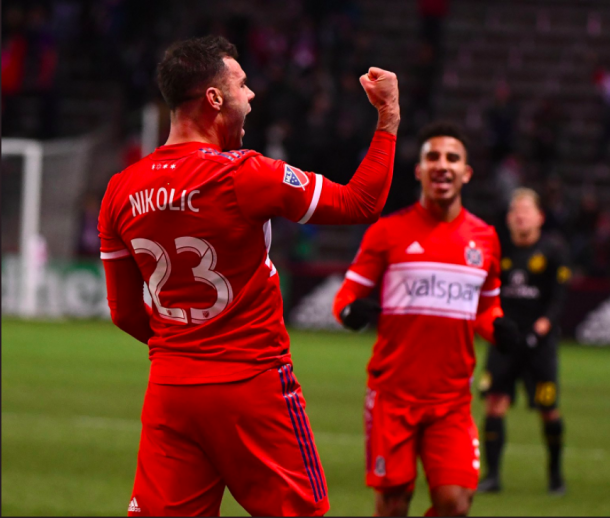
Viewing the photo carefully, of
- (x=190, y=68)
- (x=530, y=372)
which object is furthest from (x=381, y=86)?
(x=530, y=372)

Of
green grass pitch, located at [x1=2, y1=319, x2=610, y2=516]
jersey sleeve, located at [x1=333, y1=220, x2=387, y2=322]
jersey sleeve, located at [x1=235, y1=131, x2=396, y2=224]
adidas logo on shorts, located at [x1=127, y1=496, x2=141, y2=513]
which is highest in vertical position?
jersey sleeve, located at [x1=235, y1=131, x2=396, y2=224]

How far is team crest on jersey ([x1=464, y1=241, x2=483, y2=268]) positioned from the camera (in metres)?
5.61

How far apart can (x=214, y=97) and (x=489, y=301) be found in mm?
2622

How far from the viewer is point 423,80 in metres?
23.4

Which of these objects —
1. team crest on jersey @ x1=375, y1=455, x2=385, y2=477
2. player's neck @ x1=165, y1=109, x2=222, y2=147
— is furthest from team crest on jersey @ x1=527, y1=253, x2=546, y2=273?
player's neck @ x1=165, y1=109, x2=222, y2=147

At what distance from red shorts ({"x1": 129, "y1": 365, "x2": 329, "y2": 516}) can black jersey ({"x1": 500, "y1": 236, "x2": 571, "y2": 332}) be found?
544 centimetres

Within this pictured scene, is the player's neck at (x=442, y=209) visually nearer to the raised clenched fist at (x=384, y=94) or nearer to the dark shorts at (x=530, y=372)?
the raised clenched fist at (x=384, y=94)

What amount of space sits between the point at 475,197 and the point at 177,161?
19574 mm

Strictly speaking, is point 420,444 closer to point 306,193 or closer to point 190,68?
point 306,193

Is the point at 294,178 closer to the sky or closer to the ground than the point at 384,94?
closer to the ground

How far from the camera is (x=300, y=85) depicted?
2386cm

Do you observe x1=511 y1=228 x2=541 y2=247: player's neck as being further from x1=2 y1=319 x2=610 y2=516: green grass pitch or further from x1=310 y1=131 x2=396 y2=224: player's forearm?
x1=310 y1=131 x2=396 y2=224: player's forearm

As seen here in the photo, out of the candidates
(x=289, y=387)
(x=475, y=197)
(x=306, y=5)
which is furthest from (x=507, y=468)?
(x=306, y=5)

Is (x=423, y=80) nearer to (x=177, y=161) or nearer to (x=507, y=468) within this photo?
(x=507, y=468)
